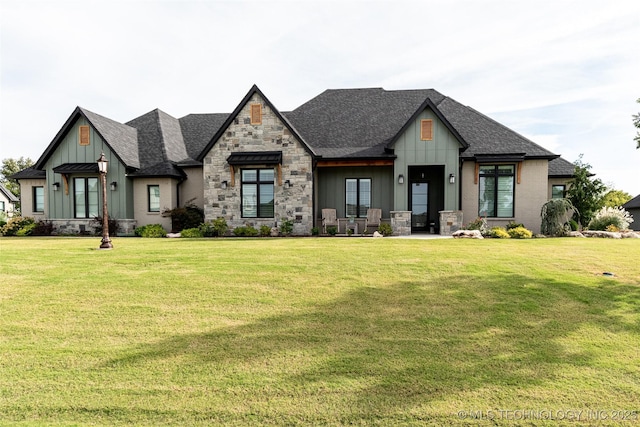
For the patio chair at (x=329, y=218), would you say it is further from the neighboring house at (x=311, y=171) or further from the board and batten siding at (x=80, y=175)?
the board and batten siding at (x=80, y=175)

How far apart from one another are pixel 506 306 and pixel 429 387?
2786 mm

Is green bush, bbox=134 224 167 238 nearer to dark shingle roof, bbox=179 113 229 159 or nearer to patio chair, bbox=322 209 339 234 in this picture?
dark shingle roof, bbox=179 113 229 159

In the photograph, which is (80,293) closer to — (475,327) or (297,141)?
Result: (475,327)

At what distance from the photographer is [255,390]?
11.4 ft

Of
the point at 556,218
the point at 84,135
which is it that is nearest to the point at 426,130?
the point at 556,218

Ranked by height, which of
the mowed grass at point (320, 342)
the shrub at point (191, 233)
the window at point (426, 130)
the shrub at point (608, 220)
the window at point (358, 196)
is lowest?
the mowed grass at point (320, 342)

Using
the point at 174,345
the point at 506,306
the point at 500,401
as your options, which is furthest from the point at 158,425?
the point at 506,306

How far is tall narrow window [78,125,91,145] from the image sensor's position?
17.5 meters

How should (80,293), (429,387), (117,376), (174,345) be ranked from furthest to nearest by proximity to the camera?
(80,293) → (174,345) → (117,376) → (429,387)

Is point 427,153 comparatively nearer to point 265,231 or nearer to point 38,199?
point 265,231

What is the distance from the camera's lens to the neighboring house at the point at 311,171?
15.5m

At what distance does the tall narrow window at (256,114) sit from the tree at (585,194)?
51.9 ft

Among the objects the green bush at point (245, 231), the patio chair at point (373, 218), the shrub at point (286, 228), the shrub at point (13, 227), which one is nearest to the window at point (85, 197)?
the shrub at point (13, 227)

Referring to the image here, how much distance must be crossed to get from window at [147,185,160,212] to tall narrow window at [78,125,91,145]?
12.5 feet
